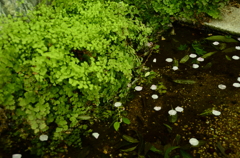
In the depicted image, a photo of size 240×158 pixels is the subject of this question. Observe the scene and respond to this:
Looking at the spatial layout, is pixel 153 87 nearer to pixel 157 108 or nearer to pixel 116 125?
pixel 157 108

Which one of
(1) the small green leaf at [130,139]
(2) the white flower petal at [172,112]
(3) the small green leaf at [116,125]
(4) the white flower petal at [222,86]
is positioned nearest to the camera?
(1) the small green leaf at [130,139]

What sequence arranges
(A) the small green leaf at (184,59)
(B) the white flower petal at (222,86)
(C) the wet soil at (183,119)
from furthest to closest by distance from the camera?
(A) the small green leaf at (184,59) → (B) the white flower petal at (222,86) → (C) the wet soil at (183,119)

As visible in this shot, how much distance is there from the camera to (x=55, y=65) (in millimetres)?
2330

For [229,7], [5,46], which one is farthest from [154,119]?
[229,7]

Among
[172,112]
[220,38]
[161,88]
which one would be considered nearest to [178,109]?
[172,112]

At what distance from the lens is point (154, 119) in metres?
3.18

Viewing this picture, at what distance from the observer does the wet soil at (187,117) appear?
2.81 meters

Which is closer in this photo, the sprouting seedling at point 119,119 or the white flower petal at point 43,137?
the white flower petal at point 43,137

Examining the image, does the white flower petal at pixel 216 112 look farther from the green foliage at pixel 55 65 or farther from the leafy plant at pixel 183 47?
the leafy plant at pixel 183 47

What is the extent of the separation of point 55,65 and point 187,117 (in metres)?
1.89

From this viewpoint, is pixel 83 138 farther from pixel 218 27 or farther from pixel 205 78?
pixel 218 27

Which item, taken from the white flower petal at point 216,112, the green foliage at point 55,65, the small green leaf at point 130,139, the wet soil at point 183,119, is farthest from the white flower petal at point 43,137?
the white flower petal at point 216,112

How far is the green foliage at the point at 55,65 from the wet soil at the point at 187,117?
34 cm

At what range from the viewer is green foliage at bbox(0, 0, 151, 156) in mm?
2350
